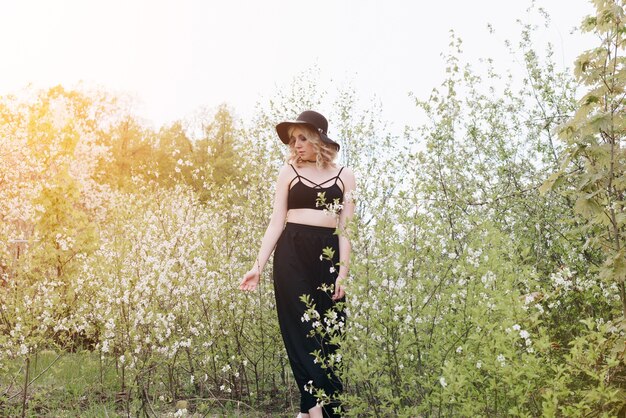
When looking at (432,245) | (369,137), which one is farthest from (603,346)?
(369,137)

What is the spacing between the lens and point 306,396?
424 centimetres

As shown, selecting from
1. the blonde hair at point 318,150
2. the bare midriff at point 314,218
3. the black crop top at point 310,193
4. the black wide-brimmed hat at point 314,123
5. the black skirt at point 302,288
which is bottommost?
the black skirt at point 302,288

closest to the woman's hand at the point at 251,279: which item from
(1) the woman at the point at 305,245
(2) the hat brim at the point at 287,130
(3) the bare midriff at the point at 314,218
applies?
(1) the woman at the point at 305,245

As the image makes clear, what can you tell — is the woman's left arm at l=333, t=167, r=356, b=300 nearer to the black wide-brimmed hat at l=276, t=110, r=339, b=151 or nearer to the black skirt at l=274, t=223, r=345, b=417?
the black skirt at l=274, t=223, r=345, b=417

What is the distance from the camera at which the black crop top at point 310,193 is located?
431cm

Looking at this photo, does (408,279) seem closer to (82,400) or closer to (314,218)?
(314,218)

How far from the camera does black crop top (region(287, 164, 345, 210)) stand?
14.2 feet

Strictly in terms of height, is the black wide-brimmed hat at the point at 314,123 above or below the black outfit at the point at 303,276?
above

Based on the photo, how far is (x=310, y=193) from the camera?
14.2 feet

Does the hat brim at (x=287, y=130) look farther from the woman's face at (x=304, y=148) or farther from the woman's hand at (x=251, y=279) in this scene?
the woman's hand at (x=251, y=279)

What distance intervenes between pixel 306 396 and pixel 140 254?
1880mm

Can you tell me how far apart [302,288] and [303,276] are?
8 centimetres

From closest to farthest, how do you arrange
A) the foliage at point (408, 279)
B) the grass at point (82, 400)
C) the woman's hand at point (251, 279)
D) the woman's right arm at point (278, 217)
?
the foliage at point (408, 279), the woman's hand at point (251, 279), the woman's right arm at point (278, 217), the grass at point (82, 400)

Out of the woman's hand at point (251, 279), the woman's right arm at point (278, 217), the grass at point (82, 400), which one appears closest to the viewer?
the woman's hand at point (251, 279)
